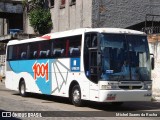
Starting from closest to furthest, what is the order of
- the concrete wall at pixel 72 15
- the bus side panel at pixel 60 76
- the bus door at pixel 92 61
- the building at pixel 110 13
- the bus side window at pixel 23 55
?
the bus door at pixel 92 61
the bus side panel at pixel 60 76
the bus side window at pixel 23 55
the building at pixel 110 13
the concrete wall at pixel 72 15

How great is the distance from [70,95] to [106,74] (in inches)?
111

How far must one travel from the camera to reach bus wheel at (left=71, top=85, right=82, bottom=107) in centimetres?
1734

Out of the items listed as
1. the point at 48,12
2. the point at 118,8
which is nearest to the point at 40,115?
the point at 118,8

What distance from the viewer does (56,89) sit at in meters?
19.4

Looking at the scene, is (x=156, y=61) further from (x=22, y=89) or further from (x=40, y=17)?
(x=40, y=17)

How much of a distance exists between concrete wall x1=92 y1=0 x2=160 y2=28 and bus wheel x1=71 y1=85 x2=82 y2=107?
1474cm

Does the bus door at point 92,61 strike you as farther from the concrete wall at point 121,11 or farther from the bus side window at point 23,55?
the concrete wall at point 121,11

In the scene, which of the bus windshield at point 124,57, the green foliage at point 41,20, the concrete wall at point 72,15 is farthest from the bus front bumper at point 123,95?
the green foliage at point 41,20

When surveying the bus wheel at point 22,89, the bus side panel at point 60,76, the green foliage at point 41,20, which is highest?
the green foliage at point 41,20

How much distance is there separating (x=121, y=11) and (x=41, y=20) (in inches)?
318

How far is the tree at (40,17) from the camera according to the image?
38531mm

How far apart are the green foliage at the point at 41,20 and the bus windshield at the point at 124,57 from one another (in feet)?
72.9

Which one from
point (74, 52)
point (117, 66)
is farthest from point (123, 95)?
point (74, 52)

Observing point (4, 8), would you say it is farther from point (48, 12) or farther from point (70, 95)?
point (70, 95)
